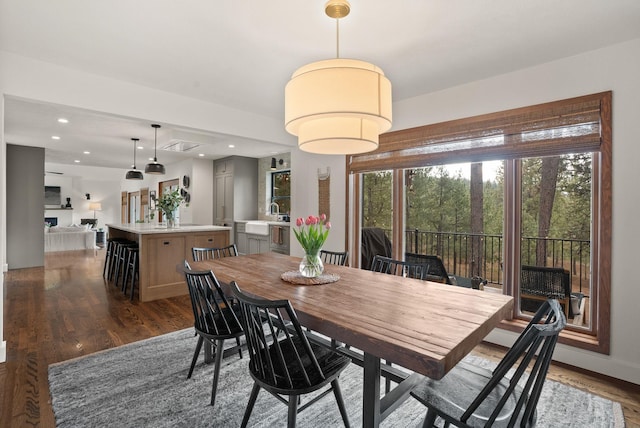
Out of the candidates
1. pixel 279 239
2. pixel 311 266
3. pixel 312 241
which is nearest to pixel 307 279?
pixel 311 266

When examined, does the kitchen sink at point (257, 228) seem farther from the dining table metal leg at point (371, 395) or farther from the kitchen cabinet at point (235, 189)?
the dining table metal leg at point (371, 395)

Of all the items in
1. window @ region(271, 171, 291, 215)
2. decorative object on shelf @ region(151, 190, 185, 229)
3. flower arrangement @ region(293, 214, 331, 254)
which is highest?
window @ region(271, 171, 291, 215)

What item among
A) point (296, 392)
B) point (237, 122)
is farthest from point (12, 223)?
point (296, 392)

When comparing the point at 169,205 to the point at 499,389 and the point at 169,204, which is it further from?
the point at 499,389

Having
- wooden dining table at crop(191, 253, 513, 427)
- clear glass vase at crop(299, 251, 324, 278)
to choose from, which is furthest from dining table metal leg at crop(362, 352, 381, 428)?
clear glass vase at crop(299, 251, 324, 278)

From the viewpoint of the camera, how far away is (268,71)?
286 cm

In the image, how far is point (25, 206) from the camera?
6156mm

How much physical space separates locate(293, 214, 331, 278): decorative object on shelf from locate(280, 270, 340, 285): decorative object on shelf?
42mm

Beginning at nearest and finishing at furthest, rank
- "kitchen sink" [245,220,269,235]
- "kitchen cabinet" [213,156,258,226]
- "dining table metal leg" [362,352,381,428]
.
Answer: "dining table metal leg" [362,352,381,428]
"kitchen sink" [245,220,269,235]
"kitchen cabinet" [213,156,258,226]

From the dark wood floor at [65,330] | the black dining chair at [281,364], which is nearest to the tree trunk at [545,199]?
the dark wood floor at [65,330]

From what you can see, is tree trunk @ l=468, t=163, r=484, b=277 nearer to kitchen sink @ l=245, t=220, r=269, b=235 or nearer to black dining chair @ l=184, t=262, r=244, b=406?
black dining chair @ l=184, t=262, r=244, b=406

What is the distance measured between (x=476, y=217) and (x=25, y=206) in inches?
304

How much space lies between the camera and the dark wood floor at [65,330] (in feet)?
6.91

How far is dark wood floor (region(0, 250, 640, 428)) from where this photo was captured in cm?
211
